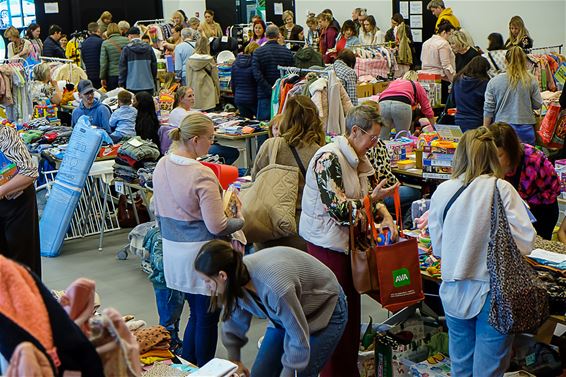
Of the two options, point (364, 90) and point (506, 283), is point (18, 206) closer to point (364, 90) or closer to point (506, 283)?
point (506, 283)

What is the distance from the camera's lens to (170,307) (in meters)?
5.18

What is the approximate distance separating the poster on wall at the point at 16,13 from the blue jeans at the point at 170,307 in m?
15.2

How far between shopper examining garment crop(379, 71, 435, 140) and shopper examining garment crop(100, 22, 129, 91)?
5.85m

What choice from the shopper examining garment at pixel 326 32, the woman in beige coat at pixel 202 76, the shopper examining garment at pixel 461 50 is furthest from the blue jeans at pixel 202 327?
the shopper examining garment at pixel 326 32

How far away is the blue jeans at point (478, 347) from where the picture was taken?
149 inches

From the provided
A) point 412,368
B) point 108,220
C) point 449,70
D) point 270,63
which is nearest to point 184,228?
point 412,368

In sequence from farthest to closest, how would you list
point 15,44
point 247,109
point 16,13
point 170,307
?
point 16,13
point 15,44
point 247,109
point 170,307

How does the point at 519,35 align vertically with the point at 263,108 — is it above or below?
above

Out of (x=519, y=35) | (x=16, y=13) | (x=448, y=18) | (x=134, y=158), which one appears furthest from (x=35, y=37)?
(x=134, y=158)

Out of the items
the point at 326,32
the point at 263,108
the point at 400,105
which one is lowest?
the point at 263,108

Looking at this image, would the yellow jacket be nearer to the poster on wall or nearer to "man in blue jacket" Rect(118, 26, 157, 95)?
"man in blue jacket" Rect(118, 26, 157, 95)

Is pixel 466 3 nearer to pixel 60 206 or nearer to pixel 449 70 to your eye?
pixel 449 70

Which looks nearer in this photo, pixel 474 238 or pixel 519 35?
pixel 474 238

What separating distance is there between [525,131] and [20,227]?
14.5 feet
